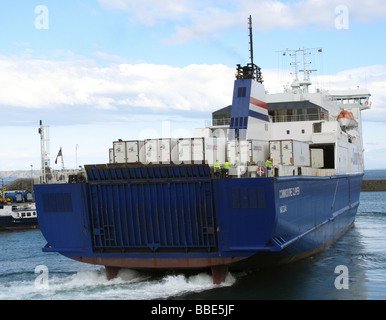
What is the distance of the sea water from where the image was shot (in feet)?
50.9

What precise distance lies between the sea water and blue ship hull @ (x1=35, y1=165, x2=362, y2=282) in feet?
2.11

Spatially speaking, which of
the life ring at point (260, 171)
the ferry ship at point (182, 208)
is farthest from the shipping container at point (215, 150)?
the life ring at point (260, 171)

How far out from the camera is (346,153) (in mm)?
29297

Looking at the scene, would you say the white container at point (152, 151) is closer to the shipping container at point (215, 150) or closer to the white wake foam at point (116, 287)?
the shipping container at point (215, 150)

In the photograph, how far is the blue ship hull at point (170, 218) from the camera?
50.1ft

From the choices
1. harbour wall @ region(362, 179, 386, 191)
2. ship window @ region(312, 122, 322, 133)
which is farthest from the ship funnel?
harbour wall @ region(362, 179, 386, 191)

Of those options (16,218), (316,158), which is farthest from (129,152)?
(16,218)

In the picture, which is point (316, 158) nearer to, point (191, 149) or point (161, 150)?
point (191, 149)

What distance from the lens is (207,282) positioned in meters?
16.2

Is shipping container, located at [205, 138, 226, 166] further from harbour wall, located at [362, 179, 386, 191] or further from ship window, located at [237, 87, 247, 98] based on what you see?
harbour wall, located at [362, 179, 386, 191]

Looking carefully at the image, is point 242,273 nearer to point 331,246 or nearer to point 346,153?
point 331,246

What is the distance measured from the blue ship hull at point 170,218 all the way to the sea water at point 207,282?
0.64 metres

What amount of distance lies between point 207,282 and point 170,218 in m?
2.52

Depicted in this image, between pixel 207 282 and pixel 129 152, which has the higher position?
pixel 129 152
